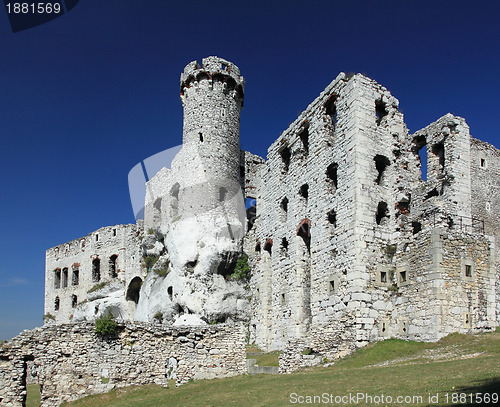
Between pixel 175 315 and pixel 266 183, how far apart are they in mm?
9319

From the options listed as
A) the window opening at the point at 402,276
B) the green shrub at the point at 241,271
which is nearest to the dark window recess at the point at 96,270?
the green shrub at the point at 241,271

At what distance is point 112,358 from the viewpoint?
49.5 feet

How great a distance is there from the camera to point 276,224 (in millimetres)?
26609

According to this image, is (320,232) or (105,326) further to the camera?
(320,232)

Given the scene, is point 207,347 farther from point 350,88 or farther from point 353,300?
point 350,88

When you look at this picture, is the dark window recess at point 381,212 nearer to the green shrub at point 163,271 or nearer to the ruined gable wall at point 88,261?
the green shrub at point 163,271

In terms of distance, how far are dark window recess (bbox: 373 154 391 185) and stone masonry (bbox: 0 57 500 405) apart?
74mm

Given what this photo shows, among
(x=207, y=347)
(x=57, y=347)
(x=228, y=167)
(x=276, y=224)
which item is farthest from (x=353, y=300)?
(x=228, y=167)

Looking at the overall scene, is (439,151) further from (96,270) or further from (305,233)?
(96,270)

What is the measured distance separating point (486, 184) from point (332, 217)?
A: 42.7 ft

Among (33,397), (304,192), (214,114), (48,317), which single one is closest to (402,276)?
(304,192)

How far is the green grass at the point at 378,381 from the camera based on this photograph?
389 inches

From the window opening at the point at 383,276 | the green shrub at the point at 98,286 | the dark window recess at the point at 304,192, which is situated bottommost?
the green shrub at the point at 98,286

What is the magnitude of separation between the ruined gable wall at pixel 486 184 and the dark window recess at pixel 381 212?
1034 centimetres
